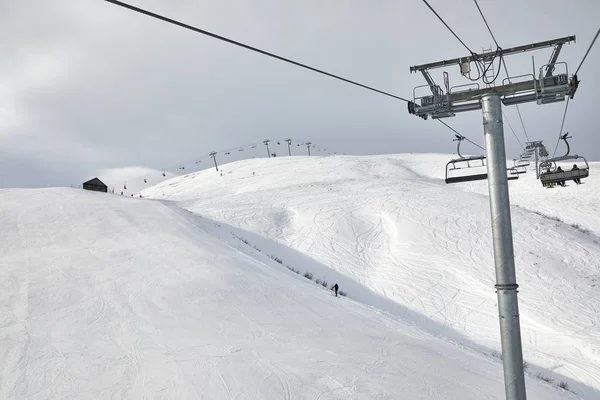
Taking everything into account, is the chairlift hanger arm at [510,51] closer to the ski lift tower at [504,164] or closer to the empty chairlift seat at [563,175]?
the ski lift tower at [504,164]

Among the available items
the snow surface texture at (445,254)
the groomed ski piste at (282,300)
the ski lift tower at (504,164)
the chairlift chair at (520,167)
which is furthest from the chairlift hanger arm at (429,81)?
the chairlift chair at (520,167)

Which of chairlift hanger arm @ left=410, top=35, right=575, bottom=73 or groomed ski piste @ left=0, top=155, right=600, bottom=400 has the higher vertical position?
chairlift hanger arm @ left=410, top=35, right=575, bottom=73

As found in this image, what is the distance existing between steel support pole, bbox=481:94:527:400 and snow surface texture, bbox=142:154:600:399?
34.6 ft

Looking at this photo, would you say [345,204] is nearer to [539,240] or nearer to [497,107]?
[539,240]

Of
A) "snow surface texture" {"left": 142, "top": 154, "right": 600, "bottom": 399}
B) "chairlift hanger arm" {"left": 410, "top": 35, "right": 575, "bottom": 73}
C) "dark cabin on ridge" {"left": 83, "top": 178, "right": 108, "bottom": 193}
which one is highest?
"chairlift hanger arm" {"left": 410, "top": 35, "right": 575, "bottom": 73}

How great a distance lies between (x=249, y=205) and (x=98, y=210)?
1287 cm

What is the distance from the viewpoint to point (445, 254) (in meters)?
24.9

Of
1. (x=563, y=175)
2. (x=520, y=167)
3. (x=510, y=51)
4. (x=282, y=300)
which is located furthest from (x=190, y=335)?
(x=520, y=167)

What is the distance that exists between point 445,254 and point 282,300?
1336 centimetres

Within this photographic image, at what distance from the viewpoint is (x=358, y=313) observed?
1541 centimetres

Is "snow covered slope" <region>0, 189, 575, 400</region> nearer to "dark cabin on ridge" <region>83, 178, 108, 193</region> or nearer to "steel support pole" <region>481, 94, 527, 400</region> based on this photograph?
"steel support pole" <region>481, 94, 527, 400</region>

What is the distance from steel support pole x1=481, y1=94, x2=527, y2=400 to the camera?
230 inches

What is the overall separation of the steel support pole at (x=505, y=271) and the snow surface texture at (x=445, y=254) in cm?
1056

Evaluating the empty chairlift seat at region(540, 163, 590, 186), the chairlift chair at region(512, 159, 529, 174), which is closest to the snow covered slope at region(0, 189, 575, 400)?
the empty chairlift seat at region(540, 163, 590, 186)
